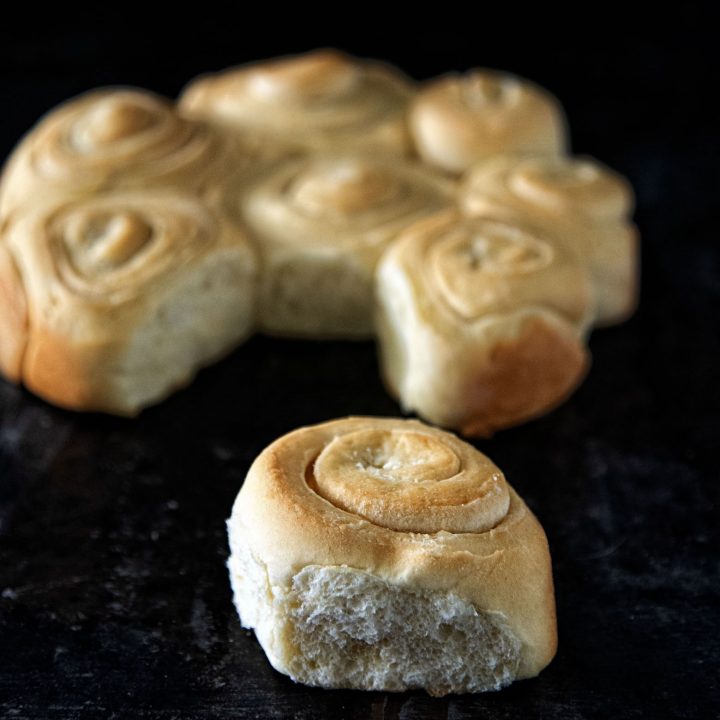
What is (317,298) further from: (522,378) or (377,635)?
(377,635)

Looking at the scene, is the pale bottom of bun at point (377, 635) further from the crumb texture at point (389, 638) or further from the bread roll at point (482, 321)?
the bread roll at point (482, 321)

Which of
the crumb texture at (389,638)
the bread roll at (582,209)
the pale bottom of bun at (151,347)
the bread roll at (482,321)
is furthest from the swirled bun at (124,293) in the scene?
the crumb texture at (389,638)

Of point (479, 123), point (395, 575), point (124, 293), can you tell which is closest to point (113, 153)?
point (124, 293)

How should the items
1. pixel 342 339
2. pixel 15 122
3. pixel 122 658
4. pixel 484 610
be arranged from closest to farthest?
pixel 484 610, pixel 122 658, pixel 342 339, pixel 15 122

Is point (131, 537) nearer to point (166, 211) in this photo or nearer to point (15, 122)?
point (166, 211)

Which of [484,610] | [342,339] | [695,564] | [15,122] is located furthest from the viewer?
[15,122]

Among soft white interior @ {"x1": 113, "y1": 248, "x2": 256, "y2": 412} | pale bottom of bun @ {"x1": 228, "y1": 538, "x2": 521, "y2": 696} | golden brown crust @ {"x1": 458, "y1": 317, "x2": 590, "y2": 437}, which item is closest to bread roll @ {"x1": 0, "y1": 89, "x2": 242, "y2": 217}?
soft white interior @ {"x1": 113, "y1": 248, "x2": 256, "y2": 412}

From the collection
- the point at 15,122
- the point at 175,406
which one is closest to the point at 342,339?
the point at 175,406
